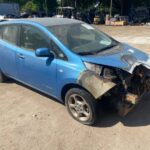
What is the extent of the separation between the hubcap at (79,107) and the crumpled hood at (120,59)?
2.26 feet

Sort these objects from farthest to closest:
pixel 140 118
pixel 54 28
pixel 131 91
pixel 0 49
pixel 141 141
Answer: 1. pixel 0 49
2. pixel 54 28
3. pixel 140 118
4. pixel 131 91
5. pixel 141 141

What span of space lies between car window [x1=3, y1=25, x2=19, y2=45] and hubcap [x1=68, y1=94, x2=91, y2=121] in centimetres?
203

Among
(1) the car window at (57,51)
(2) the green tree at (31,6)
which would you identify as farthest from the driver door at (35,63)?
(2) the green tree at (31,6)

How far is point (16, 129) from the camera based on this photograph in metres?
4.91

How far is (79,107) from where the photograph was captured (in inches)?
194

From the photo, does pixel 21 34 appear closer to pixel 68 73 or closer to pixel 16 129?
pixel 68 73

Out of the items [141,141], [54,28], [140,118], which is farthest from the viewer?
[54,28]

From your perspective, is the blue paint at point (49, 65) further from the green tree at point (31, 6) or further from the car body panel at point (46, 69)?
the green tree at point (31, 6)

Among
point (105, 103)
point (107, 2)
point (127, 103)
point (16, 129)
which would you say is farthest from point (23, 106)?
point (107, 2)

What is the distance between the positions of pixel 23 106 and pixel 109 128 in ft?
6.39

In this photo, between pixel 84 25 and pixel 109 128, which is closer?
pixel 109 128

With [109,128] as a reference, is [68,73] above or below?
above

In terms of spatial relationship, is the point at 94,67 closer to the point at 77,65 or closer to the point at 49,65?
the point at 77,65

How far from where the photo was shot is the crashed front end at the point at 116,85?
4500 millimetres
